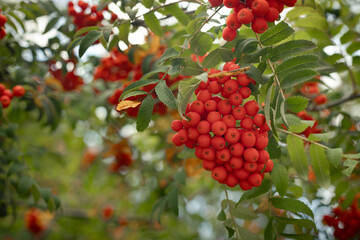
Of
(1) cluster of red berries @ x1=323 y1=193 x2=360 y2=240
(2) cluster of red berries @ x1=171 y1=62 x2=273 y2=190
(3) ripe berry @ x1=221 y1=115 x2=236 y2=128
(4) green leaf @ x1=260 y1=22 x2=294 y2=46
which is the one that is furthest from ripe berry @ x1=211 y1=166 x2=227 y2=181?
(1) cluster of red berries @ x1=323 y1=193 x2=360 y2=240

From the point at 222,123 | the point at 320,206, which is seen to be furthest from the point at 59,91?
the point at 320,206

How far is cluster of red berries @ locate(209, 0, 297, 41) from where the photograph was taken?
1237 mm

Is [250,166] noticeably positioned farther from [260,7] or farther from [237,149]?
[260,7]

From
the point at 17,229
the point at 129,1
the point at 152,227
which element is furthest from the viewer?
the point at 17,229

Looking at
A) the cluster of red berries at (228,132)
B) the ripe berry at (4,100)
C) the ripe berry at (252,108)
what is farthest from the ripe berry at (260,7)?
the ripe berry at (4,100)

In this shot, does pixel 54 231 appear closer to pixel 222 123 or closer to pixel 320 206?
pixel 320 206

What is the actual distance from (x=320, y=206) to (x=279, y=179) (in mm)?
1296

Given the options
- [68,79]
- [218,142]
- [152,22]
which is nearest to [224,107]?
[218,142]

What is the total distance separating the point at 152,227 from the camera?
179 inches

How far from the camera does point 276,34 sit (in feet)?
4.57

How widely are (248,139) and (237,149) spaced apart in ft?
0.23

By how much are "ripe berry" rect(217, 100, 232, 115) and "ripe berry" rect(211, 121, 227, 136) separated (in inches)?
2.6

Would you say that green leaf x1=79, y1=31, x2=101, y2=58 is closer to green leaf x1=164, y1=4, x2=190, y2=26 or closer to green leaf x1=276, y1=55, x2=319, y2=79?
green leaf x1=164, y1=4, x2=190, y2=26

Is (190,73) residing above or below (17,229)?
above
